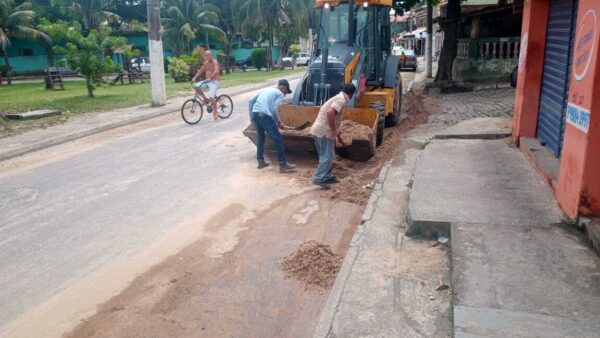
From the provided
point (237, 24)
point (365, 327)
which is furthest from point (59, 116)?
point (237, 24)

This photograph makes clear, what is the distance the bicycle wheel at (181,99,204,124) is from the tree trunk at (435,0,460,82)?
10354 mm

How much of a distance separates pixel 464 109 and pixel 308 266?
33.7 ft

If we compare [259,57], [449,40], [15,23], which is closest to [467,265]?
[449,40]

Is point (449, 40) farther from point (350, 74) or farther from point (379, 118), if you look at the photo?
point (379, 118)

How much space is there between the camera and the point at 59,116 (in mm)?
15109

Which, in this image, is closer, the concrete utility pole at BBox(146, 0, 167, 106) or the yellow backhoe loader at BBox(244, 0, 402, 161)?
the yellow backhoe loader at BBox(244, 0, 402, 161)

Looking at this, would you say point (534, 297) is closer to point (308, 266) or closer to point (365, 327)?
point (365, 327)

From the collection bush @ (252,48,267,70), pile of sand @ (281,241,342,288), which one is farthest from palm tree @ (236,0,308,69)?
pile of sand @ (281,241,342,288)

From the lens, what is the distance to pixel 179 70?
29375mm

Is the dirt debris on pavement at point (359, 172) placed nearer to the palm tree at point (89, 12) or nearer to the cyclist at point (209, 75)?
the cyclist at point (209, 75)

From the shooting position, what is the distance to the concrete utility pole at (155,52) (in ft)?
56.0

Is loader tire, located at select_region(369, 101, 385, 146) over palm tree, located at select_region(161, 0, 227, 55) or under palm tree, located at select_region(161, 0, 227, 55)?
under

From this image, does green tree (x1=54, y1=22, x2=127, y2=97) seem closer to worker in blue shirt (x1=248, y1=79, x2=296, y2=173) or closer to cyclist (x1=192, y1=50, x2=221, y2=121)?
cyclist (x1=192, y1=50, x2=221, y2=121)

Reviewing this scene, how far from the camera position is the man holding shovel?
24.2ft
